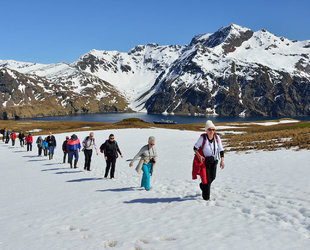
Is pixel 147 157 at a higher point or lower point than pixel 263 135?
higher

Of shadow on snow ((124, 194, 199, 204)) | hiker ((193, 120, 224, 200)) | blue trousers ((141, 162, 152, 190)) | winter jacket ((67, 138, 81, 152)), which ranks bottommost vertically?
shadow on snow ((124, 194, 199, 204))

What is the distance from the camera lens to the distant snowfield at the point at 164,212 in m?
7.16

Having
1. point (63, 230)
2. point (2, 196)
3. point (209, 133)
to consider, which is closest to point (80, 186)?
point (2, 196)

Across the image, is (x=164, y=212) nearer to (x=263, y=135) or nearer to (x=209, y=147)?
(x=209, y=147)

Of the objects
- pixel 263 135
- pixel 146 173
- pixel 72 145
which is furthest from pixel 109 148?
pixel 263 135

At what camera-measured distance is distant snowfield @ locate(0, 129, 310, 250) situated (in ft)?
23.5

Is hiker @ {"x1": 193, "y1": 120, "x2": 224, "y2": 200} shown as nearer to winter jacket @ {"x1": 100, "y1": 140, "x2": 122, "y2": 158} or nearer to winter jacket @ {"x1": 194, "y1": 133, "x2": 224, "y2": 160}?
winter jacket @ {"x1": 194, "y1": 133, "x2": 224, "y2": 160}

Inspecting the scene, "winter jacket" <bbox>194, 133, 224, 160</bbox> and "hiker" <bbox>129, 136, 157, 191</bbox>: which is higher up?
"winter jacket" <bbox>194, 133, 224, 160</bbox>

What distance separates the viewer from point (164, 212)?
9.53m

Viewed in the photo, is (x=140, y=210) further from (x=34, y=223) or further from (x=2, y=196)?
(x=2, y=196)

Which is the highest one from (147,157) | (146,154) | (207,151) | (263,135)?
(207,151)

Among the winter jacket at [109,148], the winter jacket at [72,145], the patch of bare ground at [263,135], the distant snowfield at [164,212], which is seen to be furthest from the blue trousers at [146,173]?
the patch of bare ground at [263,135]

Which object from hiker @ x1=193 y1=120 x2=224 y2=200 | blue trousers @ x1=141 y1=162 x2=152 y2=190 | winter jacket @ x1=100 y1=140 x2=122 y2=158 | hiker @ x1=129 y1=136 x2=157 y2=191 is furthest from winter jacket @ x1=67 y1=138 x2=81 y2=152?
hiker @ x1=193 y1=120 x2=224 y2=200

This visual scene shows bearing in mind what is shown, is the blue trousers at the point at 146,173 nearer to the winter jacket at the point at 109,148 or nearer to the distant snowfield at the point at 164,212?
the distant snowfield at the point at 164,212
